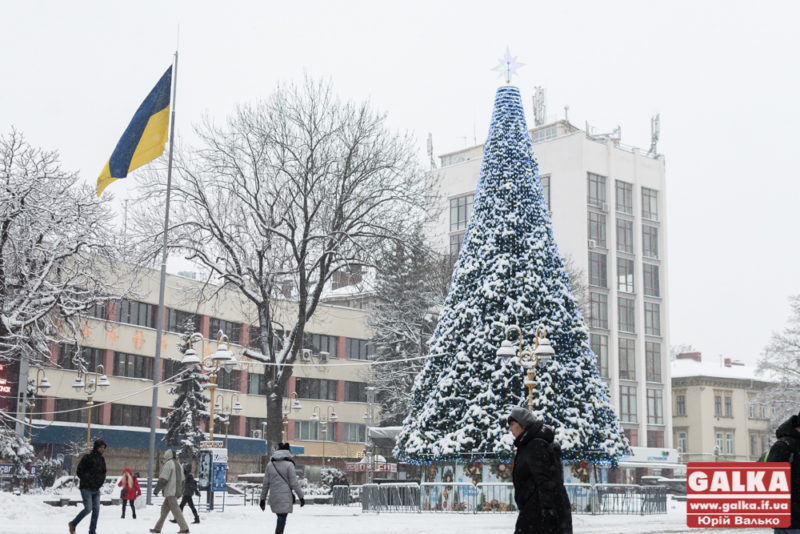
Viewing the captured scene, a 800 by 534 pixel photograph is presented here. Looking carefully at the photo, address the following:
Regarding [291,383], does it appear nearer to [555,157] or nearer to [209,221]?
[555,157]

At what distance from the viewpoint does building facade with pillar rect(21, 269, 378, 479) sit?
57.4 meters

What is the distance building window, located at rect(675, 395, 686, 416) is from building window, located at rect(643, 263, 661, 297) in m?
13.2

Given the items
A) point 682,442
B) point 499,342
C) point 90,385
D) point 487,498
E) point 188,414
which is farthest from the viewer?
point 682,442

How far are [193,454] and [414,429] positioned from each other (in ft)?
94.5

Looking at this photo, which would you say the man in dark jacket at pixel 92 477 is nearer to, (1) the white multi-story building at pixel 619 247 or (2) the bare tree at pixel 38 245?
(2) the bare tree at pixel 38 245

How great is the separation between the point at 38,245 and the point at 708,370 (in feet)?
258

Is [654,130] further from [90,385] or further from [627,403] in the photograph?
[90,385]

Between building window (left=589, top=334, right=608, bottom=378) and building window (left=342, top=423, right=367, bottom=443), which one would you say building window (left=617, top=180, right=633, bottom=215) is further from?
building window (left=342, top=423, right=367, bottom=443)

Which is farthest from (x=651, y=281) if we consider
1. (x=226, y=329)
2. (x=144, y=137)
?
(x=144, y=137)

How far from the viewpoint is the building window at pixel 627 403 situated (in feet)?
268

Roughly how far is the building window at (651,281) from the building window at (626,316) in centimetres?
254

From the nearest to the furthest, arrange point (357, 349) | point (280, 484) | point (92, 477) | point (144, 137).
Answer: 1. point (280, 484)
2. point (92, 477)
3. point (144, 137)
4. point (357, 349)

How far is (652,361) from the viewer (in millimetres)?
84875

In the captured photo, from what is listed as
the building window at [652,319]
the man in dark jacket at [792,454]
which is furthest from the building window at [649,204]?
the man in dark jacket at [792,454]
